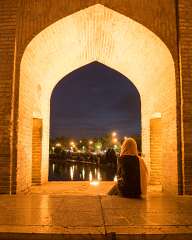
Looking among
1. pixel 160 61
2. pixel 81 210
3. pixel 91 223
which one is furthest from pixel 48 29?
pixel 91 223

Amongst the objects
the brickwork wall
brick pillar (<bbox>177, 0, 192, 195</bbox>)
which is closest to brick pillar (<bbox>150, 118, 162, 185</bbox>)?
the brickwork wall

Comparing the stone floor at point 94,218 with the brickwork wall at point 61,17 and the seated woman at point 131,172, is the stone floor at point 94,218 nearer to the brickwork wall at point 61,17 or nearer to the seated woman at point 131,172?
the seated woman at point 131,172

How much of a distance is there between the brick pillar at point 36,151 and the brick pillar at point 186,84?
4.10 m

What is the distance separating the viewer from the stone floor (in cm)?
404

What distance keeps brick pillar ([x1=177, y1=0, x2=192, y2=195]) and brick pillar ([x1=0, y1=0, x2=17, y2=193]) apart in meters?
3.35

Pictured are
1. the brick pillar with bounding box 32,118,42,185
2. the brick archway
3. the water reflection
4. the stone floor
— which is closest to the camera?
the stone floor

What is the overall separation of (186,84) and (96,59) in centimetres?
379

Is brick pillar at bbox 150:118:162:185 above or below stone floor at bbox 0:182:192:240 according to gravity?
above

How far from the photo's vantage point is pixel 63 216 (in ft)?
15.9

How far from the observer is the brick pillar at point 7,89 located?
23.7 feet

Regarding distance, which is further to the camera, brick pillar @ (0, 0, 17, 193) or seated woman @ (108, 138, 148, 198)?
brick pillar @ (0, 0, 17, 193)

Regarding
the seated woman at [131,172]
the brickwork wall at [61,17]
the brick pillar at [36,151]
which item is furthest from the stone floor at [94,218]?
the brick pillar at [36,151]

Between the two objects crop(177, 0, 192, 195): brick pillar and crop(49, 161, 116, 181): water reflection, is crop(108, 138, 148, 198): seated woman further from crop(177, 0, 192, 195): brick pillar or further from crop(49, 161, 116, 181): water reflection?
crop(49, 161, 116, 181): water reflection

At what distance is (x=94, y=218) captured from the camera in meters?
4.74
